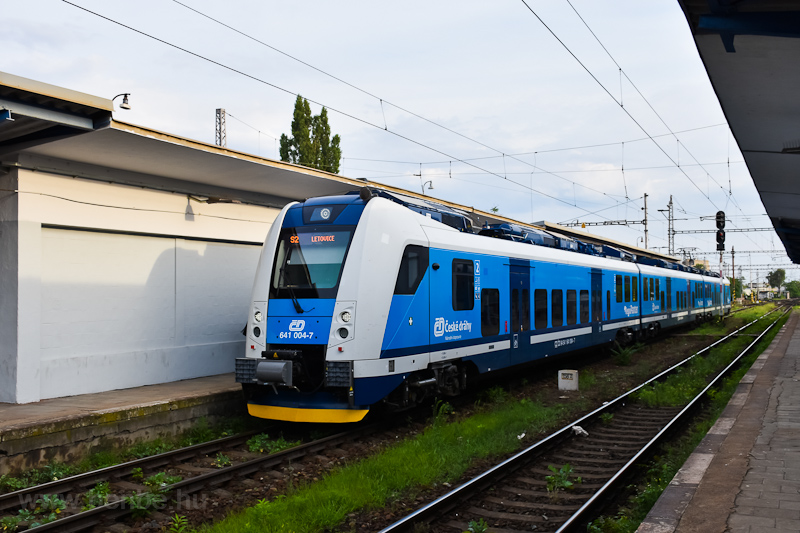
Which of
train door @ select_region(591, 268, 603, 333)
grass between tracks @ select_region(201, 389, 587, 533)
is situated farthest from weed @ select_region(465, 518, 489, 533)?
train door @ select_region(591, 268, 603, 333)

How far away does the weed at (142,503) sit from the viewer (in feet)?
20.5

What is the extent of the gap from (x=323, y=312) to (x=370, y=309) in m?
0.64

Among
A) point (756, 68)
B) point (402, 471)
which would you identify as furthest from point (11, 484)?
point (756, 68)

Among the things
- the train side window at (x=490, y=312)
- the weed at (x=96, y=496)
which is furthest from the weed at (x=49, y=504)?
the train side window at (x=490, y=312)

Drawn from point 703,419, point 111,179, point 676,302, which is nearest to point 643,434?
point 703,419

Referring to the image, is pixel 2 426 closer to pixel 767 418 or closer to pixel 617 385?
pixel 767 418

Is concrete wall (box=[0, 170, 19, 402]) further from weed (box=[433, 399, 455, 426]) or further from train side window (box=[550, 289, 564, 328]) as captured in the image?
train side window (box=[550, 289, 564, 328])

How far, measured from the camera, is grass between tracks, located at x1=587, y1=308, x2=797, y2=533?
19.0 ft

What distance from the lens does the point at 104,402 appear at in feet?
31.4

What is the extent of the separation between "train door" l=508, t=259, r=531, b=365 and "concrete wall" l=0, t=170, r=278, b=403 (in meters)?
5.50

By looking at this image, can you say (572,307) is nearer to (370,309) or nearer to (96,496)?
(370,309)

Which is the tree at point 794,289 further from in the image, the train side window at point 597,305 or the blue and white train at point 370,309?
the blue and white train at point 370,309

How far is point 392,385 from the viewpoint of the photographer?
912cm

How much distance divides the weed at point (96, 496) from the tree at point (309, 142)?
41.4 meters
